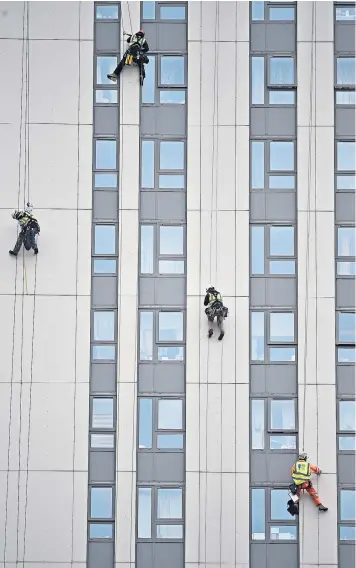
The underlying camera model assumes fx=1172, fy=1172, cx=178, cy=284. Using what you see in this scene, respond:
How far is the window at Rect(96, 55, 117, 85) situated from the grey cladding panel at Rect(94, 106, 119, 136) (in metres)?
0.68

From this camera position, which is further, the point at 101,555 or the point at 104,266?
the point at 104,266

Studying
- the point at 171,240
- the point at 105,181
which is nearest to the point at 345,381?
the point at 171,240

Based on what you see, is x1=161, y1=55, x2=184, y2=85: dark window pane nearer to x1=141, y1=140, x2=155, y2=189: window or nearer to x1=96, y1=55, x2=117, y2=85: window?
x1=96, y1=55, x2=117, y2=85: window

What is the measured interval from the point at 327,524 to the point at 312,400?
2875 millimetres

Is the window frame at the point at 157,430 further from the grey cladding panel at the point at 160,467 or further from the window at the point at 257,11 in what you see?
the window at the point at 257,11

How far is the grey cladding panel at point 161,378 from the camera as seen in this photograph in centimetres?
2764

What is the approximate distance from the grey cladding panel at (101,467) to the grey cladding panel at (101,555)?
1462 millimetres

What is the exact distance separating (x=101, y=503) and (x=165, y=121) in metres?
9.23

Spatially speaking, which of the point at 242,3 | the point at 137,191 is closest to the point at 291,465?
the point at 137,191

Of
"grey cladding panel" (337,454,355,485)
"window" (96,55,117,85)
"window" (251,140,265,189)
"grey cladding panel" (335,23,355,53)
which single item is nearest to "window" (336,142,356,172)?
"window" (251,140,265,189)

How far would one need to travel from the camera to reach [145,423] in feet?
90.5

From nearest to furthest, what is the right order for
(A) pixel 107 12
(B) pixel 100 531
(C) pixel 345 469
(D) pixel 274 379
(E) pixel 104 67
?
(B) pixel 100 531 < (C) pixel 345 469 < (D) pixel 274 379 < (E) pixel 104 67 < (A) pixel 107 12

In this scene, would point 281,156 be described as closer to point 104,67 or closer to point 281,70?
point 281,70

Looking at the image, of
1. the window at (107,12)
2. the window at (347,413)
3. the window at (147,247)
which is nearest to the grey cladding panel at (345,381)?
the window at (347,413)
